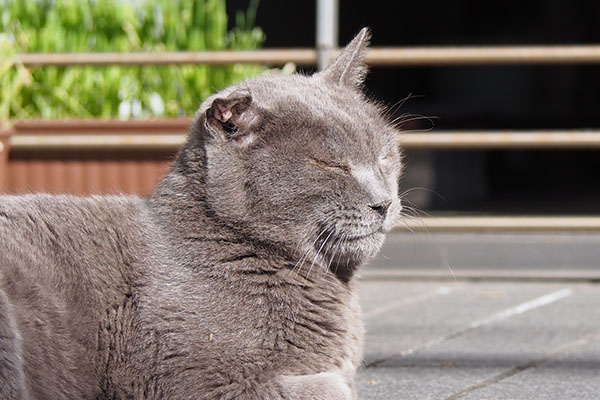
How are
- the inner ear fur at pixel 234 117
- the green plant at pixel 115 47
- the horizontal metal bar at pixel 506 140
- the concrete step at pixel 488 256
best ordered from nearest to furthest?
the inner ear fur at pixel 234 117, the horizontal metal bar at pixel 506 140, the concrete step at pixel 488 256, the green plant at pixel 115 47

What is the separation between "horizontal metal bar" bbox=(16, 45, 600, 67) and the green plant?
1.08 feet

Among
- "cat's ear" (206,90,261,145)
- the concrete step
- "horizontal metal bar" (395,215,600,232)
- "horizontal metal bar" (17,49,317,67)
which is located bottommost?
the concrete step

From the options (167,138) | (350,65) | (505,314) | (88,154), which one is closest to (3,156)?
(88,154)

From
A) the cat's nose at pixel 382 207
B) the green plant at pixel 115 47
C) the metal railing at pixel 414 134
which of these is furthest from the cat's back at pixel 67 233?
the green plant at pixel 115 47

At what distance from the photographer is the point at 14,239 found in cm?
222

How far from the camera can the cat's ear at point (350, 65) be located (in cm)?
255

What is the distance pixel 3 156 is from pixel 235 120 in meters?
2.60

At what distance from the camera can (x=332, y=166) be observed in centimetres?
224

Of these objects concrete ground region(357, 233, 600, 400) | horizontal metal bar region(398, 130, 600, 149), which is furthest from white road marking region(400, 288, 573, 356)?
horizontal metal bar region(398, 130, 600, 149)

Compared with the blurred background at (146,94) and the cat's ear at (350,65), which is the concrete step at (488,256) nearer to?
the blurred background at (146,94)

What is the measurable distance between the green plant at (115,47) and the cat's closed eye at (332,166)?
2.73 meters

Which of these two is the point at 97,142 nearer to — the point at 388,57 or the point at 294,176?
the point at 388,57

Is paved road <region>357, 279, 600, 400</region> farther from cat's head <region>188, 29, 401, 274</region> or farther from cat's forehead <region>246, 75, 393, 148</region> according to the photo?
cat's forehead <region>246, 75, 393, 148</region>

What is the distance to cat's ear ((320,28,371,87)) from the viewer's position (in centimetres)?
255
